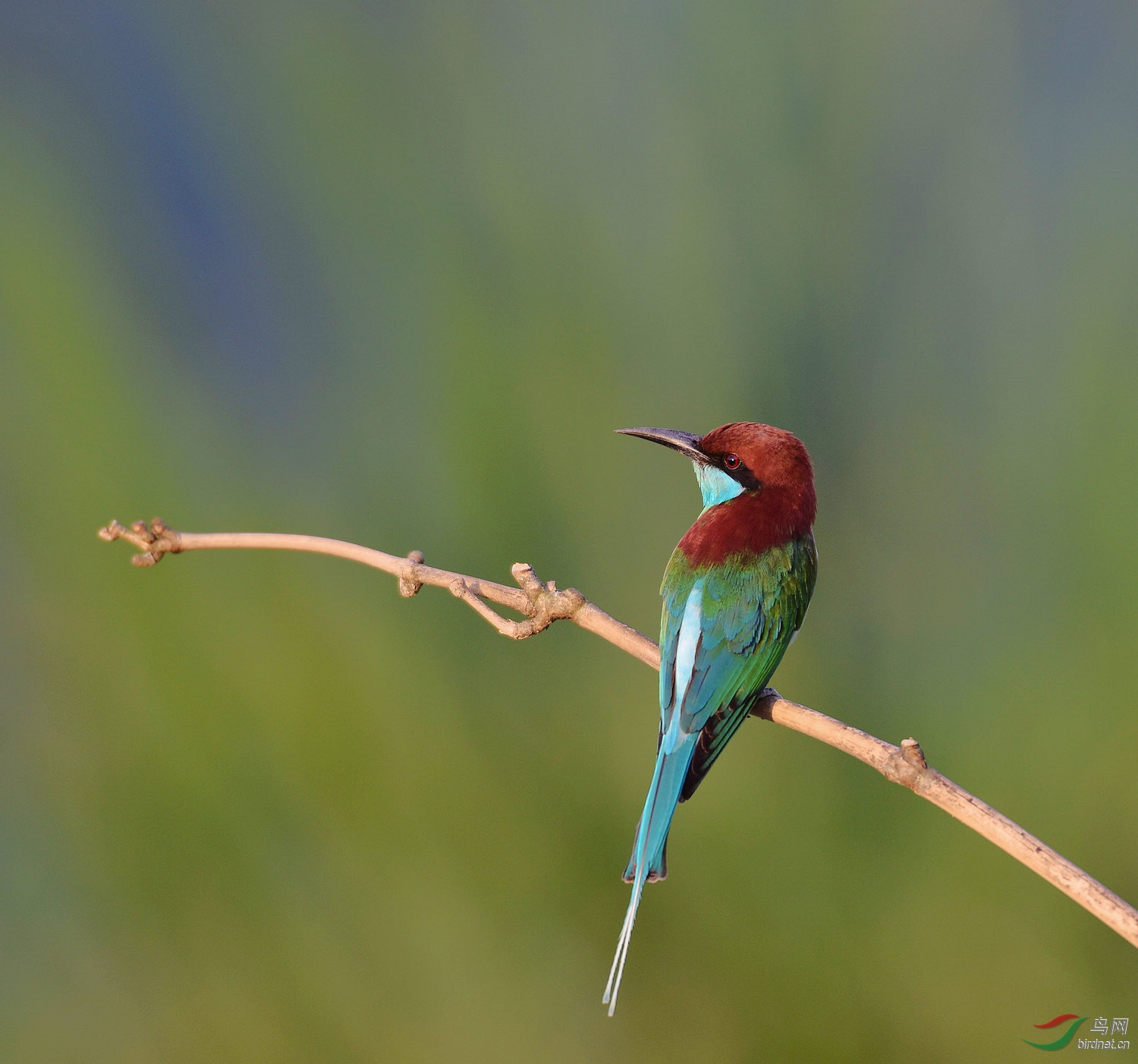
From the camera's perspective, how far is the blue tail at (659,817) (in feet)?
4.84

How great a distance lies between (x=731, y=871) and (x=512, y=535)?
0.89m

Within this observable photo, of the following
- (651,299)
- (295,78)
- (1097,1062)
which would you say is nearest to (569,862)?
(1097,1062)

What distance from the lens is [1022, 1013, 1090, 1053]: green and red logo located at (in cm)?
192

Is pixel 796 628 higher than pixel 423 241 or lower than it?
lower

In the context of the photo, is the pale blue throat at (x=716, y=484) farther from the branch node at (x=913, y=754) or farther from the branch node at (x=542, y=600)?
the branch node at (x=913, y=754)

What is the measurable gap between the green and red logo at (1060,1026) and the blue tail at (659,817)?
0.95 meters

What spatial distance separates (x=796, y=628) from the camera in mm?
1870

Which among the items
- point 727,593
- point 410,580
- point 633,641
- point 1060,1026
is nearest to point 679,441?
point 727,593

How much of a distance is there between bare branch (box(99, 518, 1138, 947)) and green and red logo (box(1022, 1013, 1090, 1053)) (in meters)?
0.93

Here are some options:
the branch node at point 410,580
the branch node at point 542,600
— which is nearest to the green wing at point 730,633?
the branch node at point 542,600

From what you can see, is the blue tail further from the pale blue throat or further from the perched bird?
the pale blue throat

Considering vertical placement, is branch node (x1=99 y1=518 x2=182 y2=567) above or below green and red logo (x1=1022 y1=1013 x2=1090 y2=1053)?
above

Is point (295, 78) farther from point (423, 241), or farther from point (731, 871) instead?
point (731, 871)

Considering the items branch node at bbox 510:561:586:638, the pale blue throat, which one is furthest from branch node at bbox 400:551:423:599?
the pale blue throat
